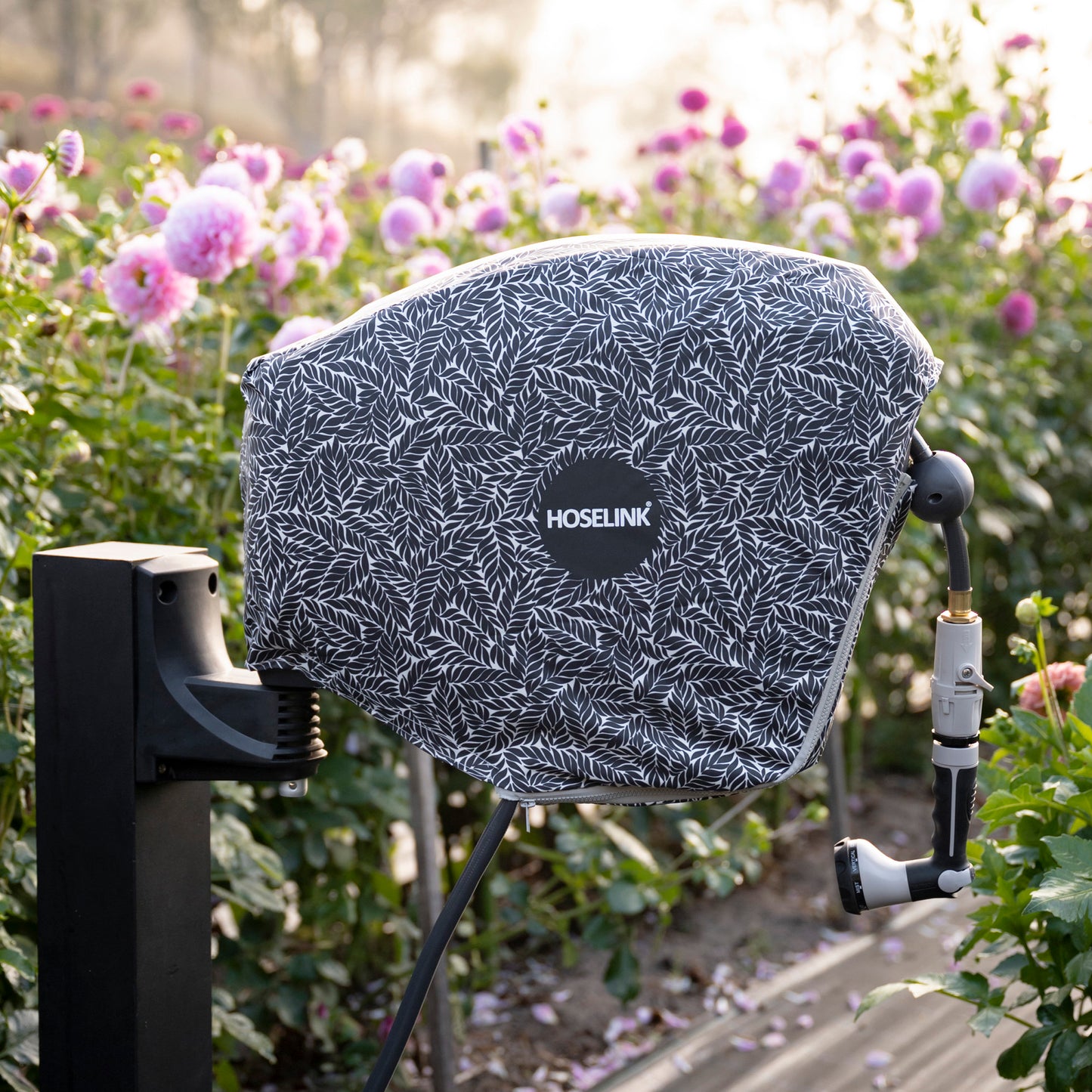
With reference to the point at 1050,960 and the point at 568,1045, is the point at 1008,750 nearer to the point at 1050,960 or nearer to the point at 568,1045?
the point at 1050,960

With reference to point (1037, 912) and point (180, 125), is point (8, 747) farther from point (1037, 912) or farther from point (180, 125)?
point (180, 125)

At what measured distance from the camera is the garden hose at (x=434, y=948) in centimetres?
88

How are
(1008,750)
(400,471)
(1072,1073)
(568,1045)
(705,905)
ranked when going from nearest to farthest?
(400,471) → (1072,1073) → (1008,750) → (568,1045) → (705,905)

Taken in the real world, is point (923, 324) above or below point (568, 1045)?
above

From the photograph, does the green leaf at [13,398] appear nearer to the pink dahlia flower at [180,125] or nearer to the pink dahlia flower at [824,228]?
the pink dahlia flower at [824,228]

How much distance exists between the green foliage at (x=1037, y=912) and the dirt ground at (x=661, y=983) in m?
0.81

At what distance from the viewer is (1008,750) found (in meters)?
1.22

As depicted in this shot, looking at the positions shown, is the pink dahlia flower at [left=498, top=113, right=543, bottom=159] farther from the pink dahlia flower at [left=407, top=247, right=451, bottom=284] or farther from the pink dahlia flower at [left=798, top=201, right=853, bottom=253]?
the pink dahlia flower at [left=798, top=201, right=853, bottom=253]

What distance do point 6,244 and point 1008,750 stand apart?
1.17 m

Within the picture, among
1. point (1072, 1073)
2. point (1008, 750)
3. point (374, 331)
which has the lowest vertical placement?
point (1072, 1073)

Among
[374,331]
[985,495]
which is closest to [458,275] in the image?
[374,331]

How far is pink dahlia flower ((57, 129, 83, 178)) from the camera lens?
118cm

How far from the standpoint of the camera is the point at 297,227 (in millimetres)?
1540

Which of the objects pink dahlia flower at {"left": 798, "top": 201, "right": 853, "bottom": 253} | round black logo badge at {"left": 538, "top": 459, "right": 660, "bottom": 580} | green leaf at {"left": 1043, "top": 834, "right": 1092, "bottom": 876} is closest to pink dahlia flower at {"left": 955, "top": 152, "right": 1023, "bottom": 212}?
pink dahlia flower at {"left": 798, "top": 201, "right": 853, "bottom": 253}
